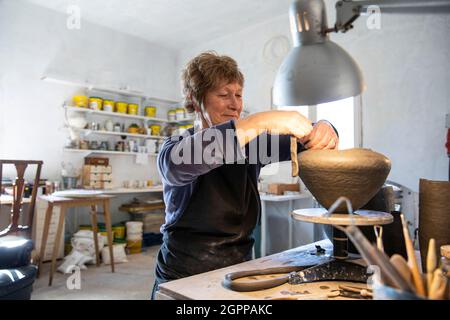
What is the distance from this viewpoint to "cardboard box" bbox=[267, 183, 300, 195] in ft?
13.2

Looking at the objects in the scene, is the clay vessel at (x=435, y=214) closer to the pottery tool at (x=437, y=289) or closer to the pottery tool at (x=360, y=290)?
the pottery tool at (x=360, y=290)

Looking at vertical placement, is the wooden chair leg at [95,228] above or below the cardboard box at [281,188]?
below

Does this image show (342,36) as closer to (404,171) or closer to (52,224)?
(404,171)

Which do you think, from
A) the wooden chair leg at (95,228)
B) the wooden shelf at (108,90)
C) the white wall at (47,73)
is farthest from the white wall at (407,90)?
the white wall at (47,73)

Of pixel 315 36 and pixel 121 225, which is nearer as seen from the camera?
pixel 315 36

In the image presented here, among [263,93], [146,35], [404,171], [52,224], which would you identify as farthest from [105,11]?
[404,171]

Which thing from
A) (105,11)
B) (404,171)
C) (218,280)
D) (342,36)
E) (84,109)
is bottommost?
(218,280)

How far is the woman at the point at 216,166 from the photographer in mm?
998

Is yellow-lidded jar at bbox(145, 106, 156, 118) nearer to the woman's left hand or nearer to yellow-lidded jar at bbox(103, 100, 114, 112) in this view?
yellow-lidded jar at bbox(103, 100, 114, 112)

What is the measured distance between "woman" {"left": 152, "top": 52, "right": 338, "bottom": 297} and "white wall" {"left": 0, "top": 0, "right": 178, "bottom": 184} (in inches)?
142

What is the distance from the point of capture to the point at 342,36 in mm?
3861

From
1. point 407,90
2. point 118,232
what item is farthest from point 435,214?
point 118,232

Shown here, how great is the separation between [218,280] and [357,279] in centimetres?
39

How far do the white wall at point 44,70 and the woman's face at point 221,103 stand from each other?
12.3ft
